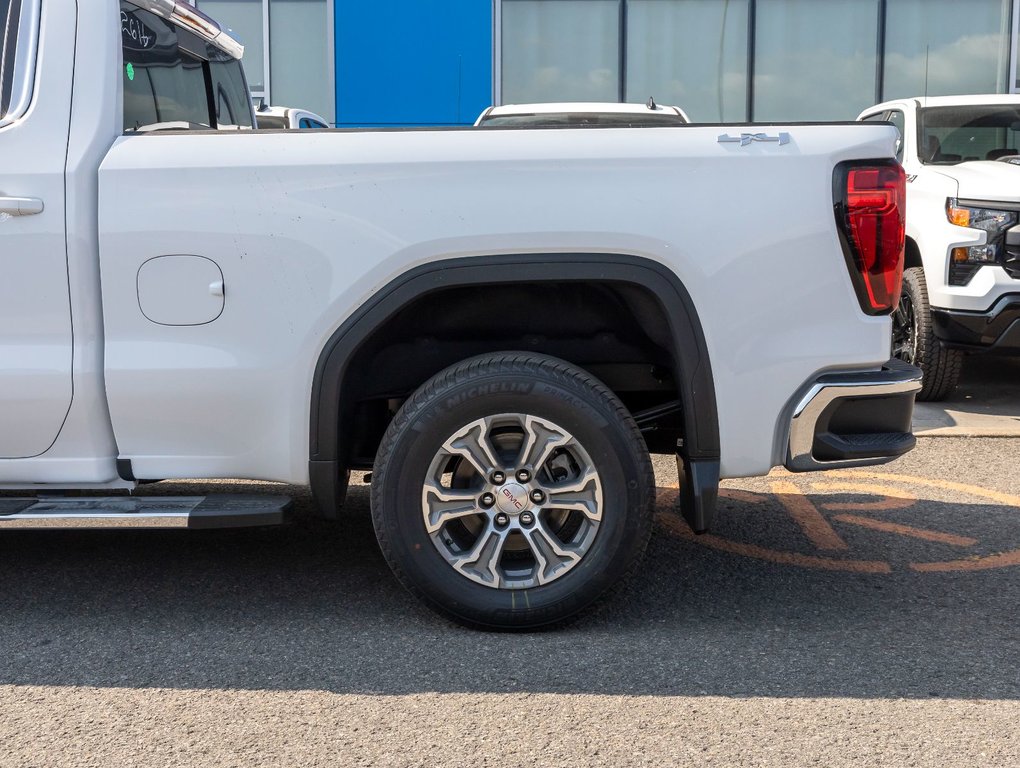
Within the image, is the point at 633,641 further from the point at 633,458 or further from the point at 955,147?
the point at 955,147

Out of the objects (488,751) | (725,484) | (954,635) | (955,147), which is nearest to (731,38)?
(955,147)

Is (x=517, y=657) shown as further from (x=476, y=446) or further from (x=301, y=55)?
(x=301, y=55)

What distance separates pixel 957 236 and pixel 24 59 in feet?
16.2

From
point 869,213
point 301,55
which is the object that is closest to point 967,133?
point 869,213

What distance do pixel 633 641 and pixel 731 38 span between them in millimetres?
12755

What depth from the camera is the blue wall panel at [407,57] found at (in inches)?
561

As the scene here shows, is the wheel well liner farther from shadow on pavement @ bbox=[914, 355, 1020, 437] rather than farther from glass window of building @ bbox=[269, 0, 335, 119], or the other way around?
glass window of building @ bbox=[269, 0, 335, 119]

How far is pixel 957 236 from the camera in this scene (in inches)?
260

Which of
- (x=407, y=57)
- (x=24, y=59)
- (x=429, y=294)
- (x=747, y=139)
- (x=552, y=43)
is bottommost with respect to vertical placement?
(x=429, y=294)

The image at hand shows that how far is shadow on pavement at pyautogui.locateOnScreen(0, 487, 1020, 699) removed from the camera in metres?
3.19

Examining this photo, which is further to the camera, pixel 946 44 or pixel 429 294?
pixel 946 44

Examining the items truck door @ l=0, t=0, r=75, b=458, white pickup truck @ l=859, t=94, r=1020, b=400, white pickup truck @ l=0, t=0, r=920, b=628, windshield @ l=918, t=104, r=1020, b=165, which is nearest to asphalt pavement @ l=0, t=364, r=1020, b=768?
white pickup truck @ l=0, t=0, r=920, b=628

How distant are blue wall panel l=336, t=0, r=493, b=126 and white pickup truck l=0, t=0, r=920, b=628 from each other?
11.1 meters

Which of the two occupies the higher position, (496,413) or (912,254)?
(912,254)
